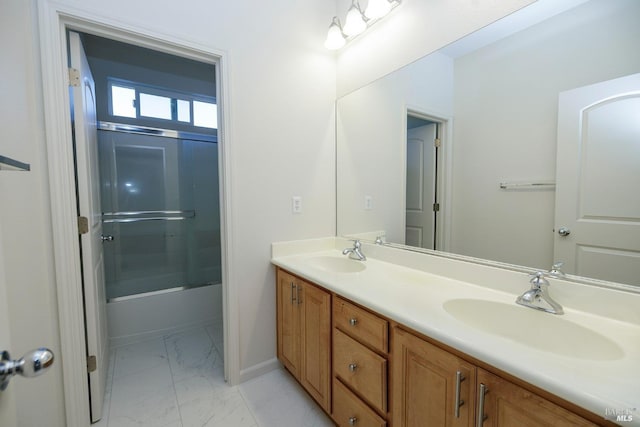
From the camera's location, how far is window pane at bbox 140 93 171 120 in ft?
9.00

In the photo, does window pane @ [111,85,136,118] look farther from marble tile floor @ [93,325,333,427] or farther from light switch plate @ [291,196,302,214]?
marble tile floor @ [93,325,333,427]

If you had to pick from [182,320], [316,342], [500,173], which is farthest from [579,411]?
[182,320]

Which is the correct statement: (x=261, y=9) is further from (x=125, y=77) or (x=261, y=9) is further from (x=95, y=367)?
(x=95, y=367)

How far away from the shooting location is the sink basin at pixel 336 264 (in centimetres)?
174

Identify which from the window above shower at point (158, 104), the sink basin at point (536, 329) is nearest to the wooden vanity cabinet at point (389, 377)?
the sink basin at point (536, 329)

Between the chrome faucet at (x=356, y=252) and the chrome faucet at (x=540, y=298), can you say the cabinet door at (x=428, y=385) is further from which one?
the chrome faucet at (x=356, y=252)

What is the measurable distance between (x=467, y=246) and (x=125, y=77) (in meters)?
3.22

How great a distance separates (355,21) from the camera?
170cm

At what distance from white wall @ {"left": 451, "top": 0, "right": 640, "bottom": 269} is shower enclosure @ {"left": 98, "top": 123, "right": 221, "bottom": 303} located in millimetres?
2402

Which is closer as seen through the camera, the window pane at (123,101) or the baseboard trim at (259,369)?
the baseboard trim at (259,369)

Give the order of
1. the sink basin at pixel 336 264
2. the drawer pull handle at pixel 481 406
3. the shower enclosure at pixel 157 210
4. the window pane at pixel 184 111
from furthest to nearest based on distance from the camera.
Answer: the window pane at pixel 184 111
the shower enclosure at pixel 157 210
the sink basin at pixel 336 264
the drawer pull handle at pixel 481 406

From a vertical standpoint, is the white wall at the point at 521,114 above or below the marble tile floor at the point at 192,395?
above

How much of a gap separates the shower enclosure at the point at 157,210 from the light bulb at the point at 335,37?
5.41ft

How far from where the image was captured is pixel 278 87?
1783mm
